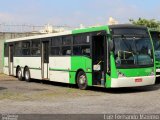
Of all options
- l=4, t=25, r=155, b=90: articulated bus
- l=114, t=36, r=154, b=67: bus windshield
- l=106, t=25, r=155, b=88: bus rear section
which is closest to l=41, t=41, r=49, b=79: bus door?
l=4, t=25, r=155, b=90: articulated bus

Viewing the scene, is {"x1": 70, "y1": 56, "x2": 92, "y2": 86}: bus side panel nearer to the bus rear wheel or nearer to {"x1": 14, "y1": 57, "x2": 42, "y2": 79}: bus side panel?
{"x1": 14, "y1": 57, "x2": 42, "y2": 79}: bus side panel

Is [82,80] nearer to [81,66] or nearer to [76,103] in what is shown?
[81,66]

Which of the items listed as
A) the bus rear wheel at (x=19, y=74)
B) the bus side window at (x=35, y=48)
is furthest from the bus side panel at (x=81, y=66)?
the bus rear wheel at (x=19, y=74)

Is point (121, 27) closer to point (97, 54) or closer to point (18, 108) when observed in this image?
point (97, 54)

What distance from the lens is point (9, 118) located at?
11.0 meters

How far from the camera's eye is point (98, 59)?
1819 cm

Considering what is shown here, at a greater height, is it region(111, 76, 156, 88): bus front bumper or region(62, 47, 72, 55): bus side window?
region(62, 47, 72, 55): bus side window

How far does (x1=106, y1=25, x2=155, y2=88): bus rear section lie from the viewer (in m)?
17.2

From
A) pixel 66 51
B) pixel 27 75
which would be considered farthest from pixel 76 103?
pixel 27 75

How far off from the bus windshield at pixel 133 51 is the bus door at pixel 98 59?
2.51ft

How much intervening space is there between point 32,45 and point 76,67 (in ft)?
19.7

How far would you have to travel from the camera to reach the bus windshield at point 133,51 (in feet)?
56.8

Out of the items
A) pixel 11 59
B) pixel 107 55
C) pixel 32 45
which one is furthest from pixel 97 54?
pixel 11 59

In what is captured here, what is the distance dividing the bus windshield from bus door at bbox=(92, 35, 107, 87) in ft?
2.51
